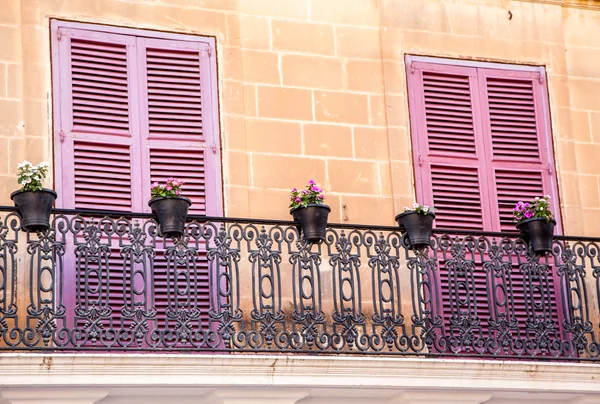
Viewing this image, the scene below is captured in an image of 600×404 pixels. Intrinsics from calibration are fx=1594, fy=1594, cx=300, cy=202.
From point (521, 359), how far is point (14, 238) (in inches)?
160

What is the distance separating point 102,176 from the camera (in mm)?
12594

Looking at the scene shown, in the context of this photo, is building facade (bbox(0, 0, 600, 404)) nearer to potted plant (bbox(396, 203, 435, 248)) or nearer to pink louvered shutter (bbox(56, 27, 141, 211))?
pink louvered shutter (bbox(56, 27, 141, 211))

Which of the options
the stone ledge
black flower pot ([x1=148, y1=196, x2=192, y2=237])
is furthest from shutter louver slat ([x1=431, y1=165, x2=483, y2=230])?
black flower pot ([x1=148, y1=196, x2=192, y2=237])

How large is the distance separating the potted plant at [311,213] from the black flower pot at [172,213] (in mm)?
965

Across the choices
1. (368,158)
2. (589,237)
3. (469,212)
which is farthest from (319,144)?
(589,237)

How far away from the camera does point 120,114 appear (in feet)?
42.2

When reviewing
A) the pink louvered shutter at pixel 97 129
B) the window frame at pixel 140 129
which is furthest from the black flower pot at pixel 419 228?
the pink louvered shutter at pixel 97 129

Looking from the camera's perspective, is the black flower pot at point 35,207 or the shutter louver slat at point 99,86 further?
the shutter louver slat at point 99,86

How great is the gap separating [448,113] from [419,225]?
1628 millimetres

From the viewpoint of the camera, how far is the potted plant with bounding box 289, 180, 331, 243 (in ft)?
40.3

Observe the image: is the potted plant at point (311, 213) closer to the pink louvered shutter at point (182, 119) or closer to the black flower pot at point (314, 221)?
the black flower pot at point (314, 221)

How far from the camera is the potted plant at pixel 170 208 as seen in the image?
465 inches

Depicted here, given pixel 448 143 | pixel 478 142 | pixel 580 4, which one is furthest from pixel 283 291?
pixel 580 4

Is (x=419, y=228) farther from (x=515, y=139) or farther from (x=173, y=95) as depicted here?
(x=173, y=95)
